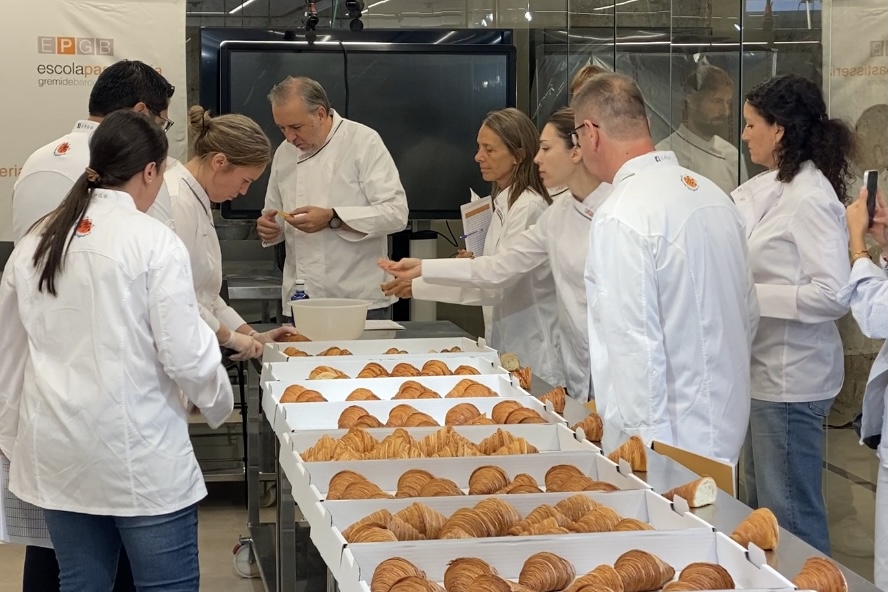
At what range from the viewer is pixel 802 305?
2.84 m

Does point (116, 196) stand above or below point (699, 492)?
above

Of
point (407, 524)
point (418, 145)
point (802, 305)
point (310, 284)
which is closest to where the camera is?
point (407, 524)

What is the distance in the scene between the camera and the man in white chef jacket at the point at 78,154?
106 inches

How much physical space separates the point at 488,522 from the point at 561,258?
1640 mm

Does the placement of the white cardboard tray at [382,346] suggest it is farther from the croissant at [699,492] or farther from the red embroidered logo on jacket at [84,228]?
the croissant at [699,492]

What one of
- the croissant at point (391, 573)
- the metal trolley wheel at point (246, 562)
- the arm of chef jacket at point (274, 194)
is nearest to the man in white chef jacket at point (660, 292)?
the croissant at point (391, 573)

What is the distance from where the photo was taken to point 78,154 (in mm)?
2705

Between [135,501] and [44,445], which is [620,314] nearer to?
[135,501]

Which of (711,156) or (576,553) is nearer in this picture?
(576,553)

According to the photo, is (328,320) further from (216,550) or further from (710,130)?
(710,130)

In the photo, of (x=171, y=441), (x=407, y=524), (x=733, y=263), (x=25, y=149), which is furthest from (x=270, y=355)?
(x=25, y=149)

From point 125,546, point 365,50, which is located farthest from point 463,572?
point 365,50

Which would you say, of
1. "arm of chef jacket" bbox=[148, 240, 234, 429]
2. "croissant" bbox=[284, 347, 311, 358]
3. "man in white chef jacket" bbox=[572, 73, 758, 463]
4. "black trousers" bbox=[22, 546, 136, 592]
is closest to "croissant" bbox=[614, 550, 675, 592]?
"man in white chef jacket" bbox=[572, 73, 758, 463]

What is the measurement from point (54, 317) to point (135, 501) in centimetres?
39
